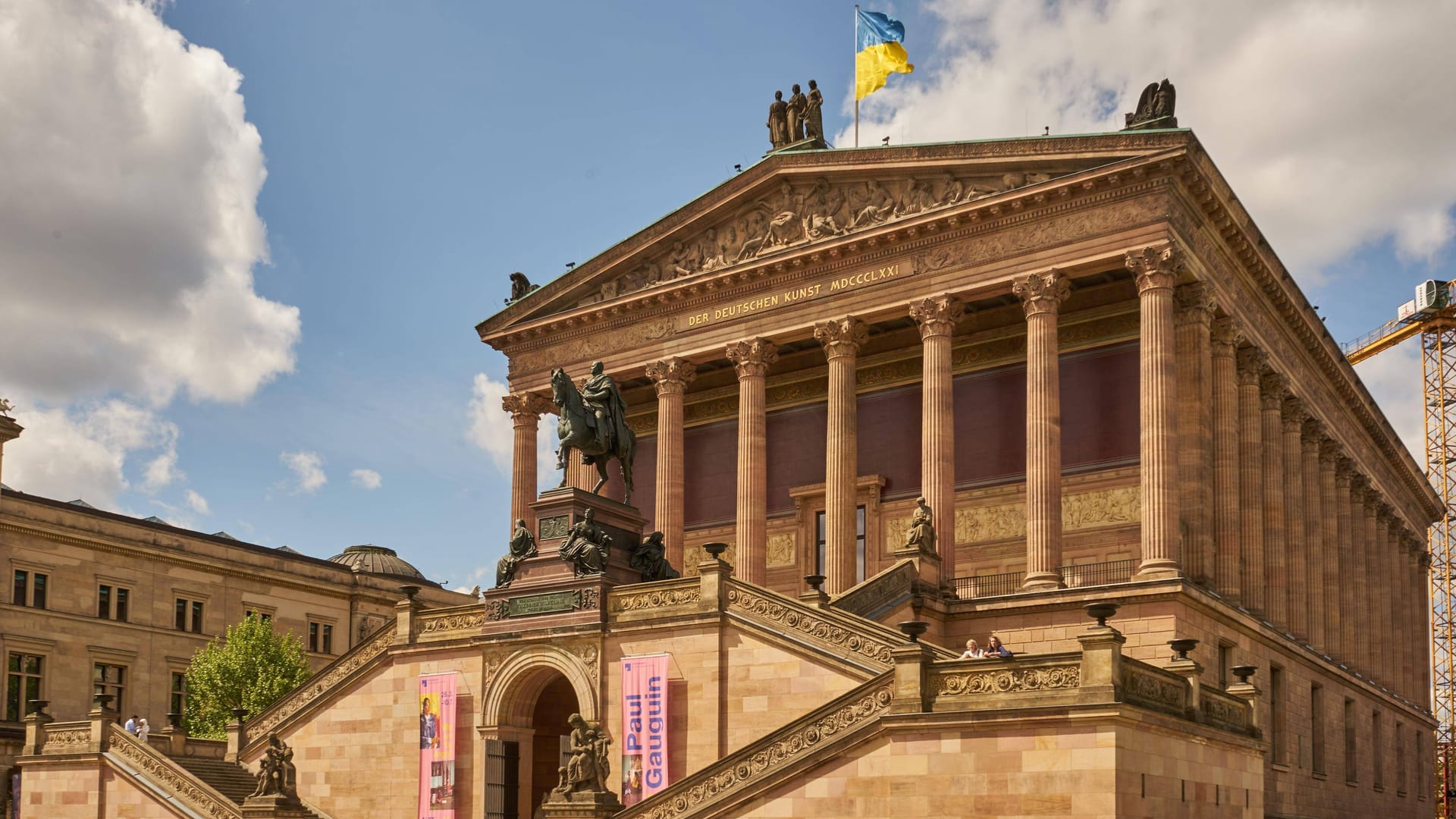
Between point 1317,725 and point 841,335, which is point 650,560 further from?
point 1317,725

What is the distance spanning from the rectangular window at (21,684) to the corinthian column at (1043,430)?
45.4 meters

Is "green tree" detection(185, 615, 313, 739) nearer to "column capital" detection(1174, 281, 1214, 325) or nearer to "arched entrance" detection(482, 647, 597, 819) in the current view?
"arched entrance" detection(482, 647, 597, 819)

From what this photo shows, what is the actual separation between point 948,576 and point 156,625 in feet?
145

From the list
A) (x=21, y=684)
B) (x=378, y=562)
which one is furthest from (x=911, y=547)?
(x=378, y=562)

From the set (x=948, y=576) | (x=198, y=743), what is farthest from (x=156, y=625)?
(x=948, y=576)

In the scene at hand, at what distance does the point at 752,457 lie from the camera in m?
49.0

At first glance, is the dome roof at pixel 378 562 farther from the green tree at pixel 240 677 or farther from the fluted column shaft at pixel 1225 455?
the fluted column shaft at pixel 1225 455

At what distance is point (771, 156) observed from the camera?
163 feet

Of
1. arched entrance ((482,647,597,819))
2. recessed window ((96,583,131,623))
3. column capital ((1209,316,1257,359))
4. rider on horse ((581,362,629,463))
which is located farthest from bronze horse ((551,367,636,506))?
recessed window ((96,583,131,623))

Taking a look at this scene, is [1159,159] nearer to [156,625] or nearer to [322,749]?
[322,749]

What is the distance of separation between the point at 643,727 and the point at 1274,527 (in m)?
24.7

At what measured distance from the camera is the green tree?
59.8 m

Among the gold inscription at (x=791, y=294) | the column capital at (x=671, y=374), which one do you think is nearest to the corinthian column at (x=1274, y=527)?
the gold inscription at (x=791, y=294)

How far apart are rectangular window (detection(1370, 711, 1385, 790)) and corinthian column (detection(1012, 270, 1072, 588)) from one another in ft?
81.9
